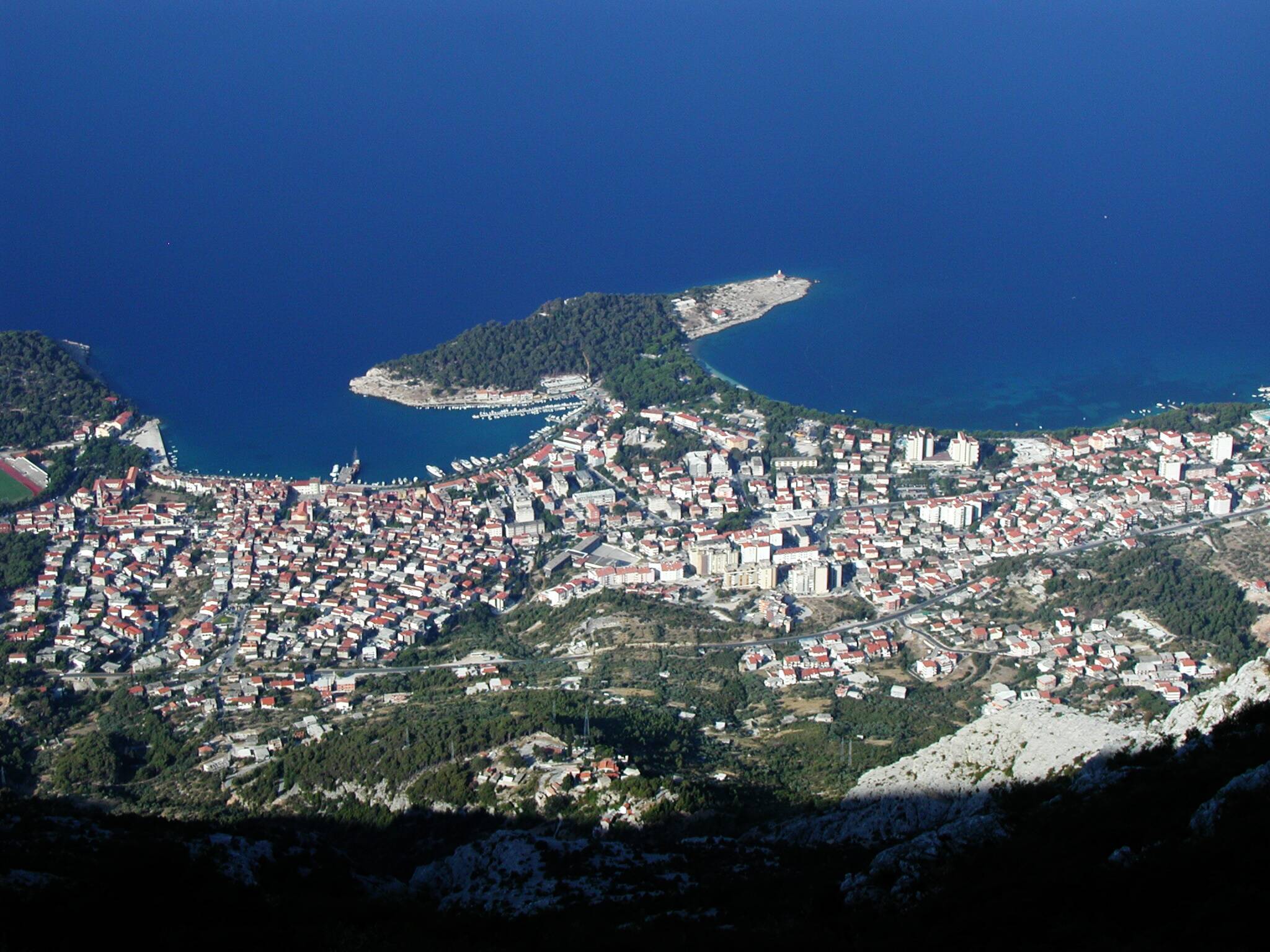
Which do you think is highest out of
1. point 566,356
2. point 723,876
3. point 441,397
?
point 566,356

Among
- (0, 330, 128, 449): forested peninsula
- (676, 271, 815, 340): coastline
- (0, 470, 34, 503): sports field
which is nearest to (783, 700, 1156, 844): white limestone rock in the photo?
(0, 470, 34, 503): sports field

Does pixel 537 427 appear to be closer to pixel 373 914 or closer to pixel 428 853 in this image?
pixel 428 853

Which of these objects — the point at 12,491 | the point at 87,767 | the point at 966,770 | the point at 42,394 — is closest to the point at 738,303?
the point at 42,394

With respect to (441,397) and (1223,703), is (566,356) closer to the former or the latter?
(441,397)

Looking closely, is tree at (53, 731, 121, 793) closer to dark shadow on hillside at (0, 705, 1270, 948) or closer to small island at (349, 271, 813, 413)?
dark shadow on hillside at (0, 705, 1270, 948)

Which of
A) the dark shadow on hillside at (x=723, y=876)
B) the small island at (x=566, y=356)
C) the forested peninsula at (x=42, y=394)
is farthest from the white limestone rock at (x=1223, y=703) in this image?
the forested peninsula at (x=42, y=394)

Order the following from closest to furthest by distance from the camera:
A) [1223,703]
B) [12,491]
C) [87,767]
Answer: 1. [1223,703]
2. [87,767]
3. [12,491]

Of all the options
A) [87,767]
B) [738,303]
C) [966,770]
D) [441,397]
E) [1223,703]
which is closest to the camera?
[1223,703]

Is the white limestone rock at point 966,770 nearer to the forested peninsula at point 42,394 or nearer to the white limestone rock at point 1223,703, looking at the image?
the white limestone rock at point 1223,703

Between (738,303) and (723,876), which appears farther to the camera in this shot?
(738,303)

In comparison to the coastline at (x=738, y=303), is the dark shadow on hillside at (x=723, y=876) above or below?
below
